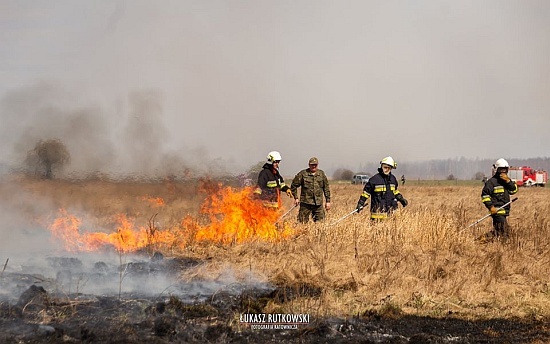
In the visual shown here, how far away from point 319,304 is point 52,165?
7481 millimetres

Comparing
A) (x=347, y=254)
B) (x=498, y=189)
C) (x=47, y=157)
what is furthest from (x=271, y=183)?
(x=498, y=189)

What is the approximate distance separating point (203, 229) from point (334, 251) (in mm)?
2904

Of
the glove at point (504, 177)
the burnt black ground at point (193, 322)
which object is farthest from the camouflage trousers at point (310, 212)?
the burnt black ground at point (193, 322)

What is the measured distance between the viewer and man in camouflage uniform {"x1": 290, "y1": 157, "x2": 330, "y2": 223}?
1305cm

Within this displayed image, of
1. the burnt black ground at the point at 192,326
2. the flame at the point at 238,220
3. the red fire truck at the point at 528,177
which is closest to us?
the burnt black ground at the point at 192,326

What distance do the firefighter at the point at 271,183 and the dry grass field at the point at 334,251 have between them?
0.57 m

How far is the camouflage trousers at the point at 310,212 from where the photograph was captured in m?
13.1

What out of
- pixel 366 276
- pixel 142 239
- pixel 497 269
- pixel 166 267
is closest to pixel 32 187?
pixel 142 239

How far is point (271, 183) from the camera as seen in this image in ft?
42.5

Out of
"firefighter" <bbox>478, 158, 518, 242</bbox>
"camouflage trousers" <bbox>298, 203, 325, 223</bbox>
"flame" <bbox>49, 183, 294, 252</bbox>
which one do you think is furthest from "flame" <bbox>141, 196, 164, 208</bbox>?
"firefighter" <bbox>478, 158, 518, 242</bbox>

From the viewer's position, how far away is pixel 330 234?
442 inches

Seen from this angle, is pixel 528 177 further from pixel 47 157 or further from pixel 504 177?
pixel 47 157

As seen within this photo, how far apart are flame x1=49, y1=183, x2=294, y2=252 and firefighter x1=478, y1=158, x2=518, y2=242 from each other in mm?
4462

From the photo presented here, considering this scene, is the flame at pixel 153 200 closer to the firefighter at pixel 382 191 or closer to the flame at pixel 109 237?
the flame at pixel 109 237
